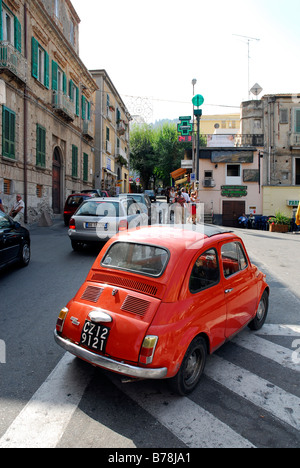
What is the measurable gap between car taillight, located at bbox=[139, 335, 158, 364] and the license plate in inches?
15.0

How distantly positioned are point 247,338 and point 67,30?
81.6ft

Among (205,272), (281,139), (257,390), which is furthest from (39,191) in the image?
(281,139)

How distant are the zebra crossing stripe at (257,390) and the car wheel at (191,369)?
0.29 m

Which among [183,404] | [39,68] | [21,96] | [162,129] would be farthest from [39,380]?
[162,129]

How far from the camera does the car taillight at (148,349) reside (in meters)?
2.79

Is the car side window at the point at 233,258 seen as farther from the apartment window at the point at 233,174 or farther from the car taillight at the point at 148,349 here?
the apartment window at the point at 233,174

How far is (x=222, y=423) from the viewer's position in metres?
2.71

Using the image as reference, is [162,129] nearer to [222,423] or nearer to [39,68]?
[39,68]

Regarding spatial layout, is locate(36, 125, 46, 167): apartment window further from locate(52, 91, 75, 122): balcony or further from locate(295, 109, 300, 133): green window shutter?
locate(295, 109, 300, 133): green window shutter

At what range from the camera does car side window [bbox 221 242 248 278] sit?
155 inches

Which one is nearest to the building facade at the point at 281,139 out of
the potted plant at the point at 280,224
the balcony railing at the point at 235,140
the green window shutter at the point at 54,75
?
the balcony railing at the point at 235,140

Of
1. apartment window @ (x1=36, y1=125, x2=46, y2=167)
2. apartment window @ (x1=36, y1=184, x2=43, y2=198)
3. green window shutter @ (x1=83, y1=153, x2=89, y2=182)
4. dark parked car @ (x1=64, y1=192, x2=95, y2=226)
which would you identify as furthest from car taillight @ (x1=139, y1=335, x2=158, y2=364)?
green window shutter @ (x1=83, y1=153, x2=89, y2=182)

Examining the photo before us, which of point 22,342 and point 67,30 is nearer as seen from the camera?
point 22,342

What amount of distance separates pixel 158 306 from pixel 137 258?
719 millimetres
